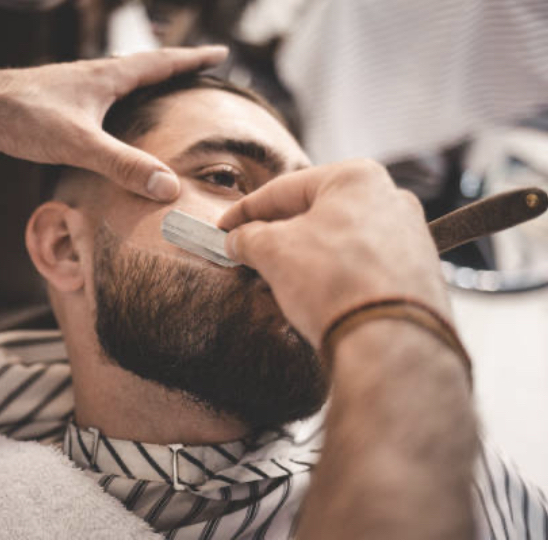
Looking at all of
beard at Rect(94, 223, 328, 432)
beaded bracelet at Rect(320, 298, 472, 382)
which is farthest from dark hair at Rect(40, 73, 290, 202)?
beaded bracelet at Rect(320, 298, 472, 382)

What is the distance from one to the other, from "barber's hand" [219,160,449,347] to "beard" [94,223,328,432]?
0.13 m

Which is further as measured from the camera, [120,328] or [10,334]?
[10,334]

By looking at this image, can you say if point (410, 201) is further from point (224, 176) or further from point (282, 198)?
point (224, 176)

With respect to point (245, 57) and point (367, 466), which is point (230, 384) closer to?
point (367, 466)

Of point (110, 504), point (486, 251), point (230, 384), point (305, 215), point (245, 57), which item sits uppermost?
point (305, 215)

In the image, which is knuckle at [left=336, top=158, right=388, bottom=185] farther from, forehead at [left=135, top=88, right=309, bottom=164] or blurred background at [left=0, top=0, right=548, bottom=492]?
blurred background at [left=0, top=0, right=548, bottom=492]

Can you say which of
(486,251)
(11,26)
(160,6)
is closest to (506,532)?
(486,251)

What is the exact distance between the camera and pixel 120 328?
2.31ft

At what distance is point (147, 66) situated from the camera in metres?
0.88

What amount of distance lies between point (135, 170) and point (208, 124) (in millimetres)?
168

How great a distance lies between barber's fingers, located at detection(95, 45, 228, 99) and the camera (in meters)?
0.84

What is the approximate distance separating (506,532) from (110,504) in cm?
61

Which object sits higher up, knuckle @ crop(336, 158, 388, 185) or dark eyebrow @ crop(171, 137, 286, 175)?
knuckle @ crop(336, 158, 388, 185)

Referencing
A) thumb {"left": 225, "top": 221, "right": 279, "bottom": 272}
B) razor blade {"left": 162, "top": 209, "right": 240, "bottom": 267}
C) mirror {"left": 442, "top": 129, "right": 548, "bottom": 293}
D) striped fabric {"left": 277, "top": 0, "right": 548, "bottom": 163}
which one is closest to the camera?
thumb {"left": 225, "top": 221, "right": 279, "bottom": 272}
